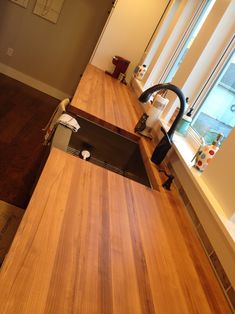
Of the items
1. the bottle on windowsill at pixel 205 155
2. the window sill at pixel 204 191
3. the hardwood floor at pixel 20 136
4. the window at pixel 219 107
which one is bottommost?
the hardwood floor at pixel 20 136

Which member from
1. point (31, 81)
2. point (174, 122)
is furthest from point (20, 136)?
point (31, 81)

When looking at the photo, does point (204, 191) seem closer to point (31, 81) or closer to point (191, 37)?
point (191, 37)

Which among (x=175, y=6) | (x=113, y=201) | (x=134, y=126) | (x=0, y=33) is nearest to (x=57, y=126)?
(x=113, y=201)

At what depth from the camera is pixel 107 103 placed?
8.25 feet

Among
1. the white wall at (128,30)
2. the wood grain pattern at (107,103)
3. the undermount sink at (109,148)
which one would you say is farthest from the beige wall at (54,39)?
the undermount sink at (109,148)

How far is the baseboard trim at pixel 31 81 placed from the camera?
5.04m

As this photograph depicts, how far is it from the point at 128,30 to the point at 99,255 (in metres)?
3.78

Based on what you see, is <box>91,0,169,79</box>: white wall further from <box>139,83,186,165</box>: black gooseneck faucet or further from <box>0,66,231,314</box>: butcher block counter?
<box>0,66,231,314</box>: butcher block counter

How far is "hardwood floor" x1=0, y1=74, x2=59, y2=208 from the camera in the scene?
7.77 ft

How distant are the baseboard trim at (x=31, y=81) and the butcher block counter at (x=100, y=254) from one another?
13.5ft

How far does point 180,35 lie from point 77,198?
281 cm

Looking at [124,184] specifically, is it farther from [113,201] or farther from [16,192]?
[16,192]

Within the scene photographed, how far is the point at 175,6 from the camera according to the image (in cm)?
367

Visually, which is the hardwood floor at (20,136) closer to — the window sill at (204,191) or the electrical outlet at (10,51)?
the electrical outlet at (10,51)
